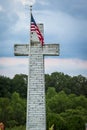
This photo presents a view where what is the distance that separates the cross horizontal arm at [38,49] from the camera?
22969mm

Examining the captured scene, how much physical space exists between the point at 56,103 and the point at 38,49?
897 inches

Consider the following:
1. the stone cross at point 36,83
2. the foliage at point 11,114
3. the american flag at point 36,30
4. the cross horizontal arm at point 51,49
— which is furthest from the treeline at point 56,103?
the american flag at point 36,30

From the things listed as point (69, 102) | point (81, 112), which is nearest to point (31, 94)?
point (81, 112)

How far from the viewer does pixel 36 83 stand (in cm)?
2267

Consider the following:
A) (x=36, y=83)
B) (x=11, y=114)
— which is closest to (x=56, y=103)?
(x=11, y=114)

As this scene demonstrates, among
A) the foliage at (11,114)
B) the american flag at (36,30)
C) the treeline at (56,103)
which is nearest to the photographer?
the american flag at (36,30)

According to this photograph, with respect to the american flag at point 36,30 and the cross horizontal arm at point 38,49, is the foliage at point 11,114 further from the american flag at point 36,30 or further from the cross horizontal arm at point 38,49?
the american flag at point 36,30

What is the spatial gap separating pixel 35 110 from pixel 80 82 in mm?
45748

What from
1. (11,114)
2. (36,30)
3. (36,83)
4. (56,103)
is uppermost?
(36,30)

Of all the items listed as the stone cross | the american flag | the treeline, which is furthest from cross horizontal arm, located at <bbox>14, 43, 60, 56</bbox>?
the treeline

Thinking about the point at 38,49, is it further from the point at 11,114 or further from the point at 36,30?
the point at 11,114

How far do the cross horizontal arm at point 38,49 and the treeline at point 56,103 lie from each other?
39.7 ft

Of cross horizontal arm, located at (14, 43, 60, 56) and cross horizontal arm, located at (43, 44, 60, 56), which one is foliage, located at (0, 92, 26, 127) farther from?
cross horizontal arm, located at (43, 44, 60, 56)

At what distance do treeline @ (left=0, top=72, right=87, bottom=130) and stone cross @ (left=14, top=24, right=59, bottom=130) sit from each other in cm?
1185
